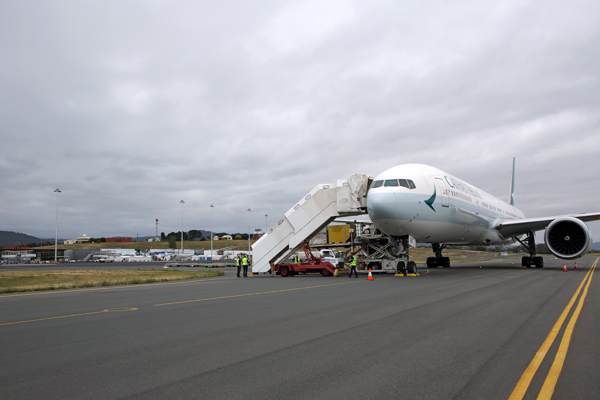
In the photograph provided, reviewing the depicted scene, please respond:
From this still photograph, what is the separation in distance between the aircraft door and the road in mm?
11440

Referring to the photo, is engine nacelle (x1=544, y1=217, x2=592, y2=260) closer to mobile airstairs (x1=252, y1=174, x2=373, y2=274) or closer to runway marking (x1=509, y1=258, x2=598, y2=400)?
mobile airstairs (x1=252, y1=174, x2=373, y2=274)

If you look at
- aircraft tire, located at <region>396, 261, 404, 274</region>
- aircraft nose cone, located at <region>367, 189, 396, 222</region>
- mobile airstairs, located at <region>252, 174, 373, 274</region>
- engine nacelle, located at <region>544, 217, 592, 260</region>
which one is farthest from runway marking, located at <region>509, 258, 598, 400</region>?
engine nacelle, located at <region>544, 217, 592, 260</region>

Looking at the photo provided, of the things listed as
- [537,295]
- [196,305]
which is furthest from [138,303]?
[537,295]

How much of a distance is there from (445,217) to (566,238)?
9.42 meters

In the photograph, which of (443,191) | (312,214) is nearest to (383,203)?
(443,191)

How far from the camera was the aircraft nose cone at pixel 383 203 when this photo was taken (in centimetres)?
1989

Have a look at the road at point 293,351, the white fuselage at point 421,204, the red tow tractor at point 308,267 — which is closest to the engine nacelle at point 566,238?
the white fuselage at point 421,204

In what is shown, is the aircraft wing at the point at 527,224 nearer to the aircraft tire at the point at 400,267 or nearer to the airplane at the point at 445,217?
the airplane at the point at 445,217

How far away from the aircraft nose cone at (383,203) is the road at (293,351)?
944 centimetres

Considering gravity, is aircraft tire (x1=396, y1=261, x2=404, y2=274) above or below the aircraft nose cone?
below

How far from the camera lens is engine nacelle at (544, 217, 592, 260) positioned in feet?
82.8

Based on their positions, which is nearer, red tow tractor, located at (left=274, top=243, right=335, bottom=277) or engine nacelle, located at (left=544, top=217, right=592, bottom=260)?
engine nacelle, located at (left=544, top=217, right=592, bottom=260)

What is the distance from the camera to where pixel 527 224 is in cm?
2834

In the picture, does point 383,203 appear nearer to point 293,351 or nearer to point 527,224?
point 527,224
